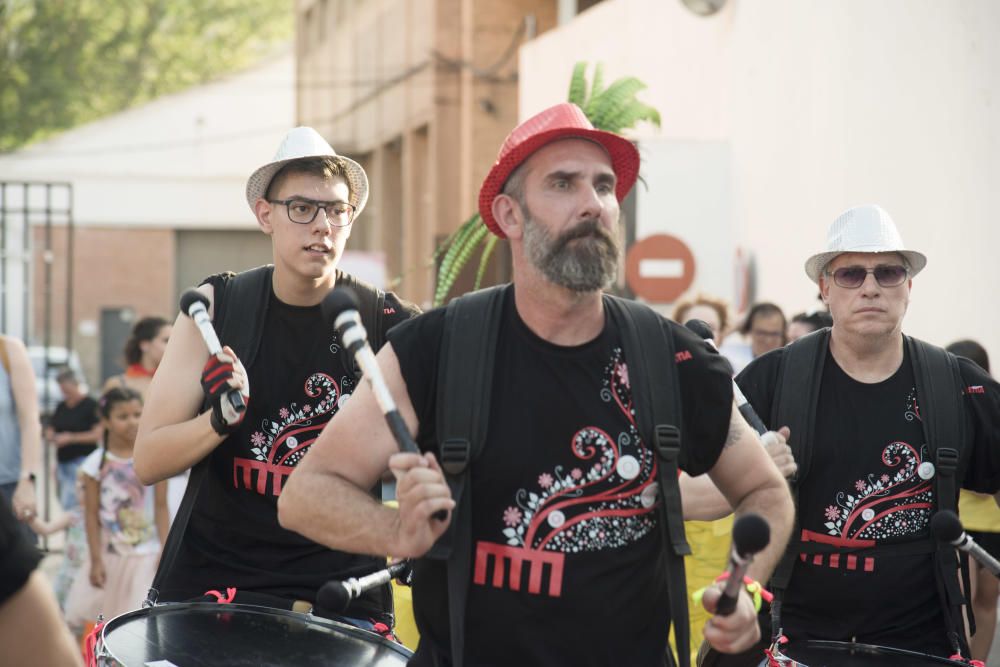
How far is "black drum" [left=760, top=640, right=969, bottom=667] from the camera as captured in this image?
448cm

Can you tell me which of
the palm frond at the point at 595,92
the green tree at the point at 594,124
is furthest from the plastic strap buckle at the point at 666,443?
the palm frond at the point at 595,92

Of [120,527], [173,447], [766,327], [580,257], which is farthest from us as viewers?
[766,327]

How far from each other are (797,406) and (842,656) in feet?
3.07

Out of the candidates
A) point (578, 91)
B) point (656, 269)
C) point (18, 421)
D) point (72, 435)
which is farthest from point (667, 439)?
point (656, 269)

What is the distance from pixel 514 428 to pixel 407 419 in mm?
253

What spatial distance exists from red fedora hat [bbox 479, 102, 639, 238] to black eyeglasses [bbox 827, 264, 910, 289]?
1680 mm

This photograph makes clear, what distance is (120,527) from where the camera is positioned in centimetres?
910

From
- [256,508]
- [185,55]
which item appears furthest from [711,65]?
[185,55]

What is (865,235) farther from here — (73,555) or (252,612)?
(73,555)

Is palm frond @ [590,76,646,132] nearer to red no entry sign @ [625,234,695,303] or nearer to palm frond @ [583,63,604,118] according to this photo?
palm frond @ [583,63,604,118]

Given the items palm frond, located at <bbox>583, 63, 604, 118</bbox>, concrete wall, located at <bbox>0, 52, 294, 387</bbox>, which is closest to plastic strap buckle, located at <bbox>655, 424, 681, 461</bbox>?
palm frond, located at <bbox>583, 63, 604, 118</bbox>

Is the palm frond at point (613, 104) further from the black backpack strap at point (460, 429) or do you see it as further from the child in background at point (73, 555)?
the black backpack strap at point (460, 429)

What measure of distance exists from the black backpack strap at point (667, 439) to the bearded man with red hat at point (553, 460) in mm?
26

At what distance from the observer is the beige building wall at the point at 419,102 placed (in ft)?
84.2
